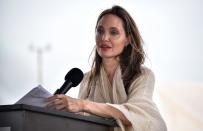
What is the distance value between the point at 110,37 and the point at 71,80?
36cm

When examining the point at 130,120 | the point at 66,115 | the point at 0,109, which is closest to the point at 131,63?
the point at 130,120

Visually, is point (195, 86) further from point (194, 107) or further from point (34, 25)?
point (34, 25)

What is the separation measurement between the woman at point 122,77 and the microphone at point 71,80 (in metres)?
0.11

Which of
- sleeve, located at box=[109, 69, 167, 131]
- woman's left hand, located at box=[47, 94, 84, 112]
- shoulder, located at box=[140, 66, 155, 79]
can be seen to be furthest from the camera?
shoulder, located at box=[140, 66, 155, 79]

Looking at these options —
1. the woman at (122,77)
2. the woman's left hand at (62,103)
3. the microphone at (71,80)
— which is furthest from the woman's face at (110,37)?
the woman's left hand at (62,103)

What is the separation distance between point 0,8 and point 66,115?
6.97ft

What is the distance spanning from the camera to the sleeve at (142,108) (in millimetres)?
1543

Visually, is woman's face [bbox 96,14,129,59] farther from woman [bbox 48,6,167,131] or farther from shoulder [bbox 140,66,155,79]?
shoulder [bbox 140,66,155,79]

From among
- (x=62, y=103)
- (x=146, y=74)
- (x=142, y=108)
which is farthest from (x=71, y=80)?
(x=146, y=74)

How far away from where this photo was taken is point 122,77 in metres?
1.79

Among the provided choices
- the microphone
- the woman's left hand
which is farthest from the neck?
the woman's left hand

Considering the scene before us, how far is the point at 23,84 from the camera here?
10.5 feet

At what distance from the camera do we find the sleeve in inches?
60.7

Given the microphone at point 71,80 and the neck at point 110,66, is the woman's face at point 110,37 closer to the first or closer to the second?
the neck at point 110,66
